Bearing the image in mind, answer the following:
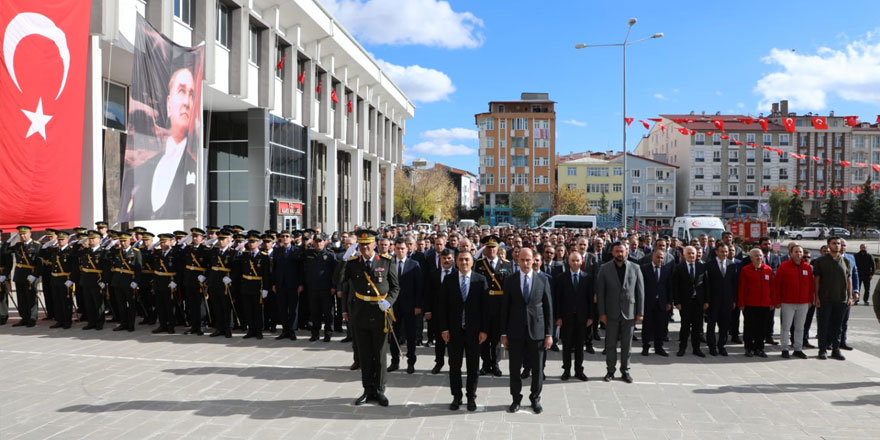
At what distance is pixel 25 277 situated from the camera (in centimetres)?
1101

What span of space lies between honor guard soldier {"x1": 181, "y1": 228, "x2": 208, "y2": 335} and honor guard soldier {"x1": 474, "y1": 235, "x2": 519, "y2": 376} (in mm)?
5531

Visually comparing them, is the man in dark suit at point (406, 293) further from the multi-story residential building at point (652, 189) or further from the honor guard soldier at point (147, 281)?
the multi-story residential building at point (652, 189)

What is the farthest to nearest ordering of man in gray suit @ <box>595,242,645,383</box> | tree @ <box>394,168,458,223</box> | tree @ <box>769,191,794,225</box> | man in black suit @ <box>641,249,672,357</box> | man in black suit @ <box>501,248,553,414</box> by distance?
tree @ <box>394,168,458,223</box> → tree @ <box>769,191,794,225</box> → man in black suit @ <box>641,249,672,357</box> → man in gray suit @ <box>595,242,645,383</box> → man in black suit @ <box>501,248,553,414</box>

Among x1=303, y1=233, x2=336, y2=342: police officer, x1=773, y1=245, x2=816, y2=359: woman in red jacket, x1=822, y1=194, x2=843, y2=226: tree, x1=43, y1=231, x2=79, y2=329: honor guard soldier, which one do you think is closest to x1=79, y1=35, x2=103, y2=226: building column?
x1=43, y1=231, x2=79, y2=329: honor guard soldier

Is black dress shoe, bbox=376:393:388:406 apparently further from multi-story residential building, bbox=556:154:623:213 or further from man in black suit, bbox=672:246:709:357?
multi-story residential building, bbox=556:154:623:213

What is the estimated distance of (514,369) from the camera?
6.19m

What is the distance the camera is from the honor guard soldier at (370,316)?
21.2 feet

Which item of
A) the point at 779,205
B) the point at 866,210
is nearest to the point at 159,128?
the point at 779,205

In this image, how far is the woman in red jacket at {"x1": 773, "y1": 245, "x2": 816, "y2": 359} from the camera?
9.45 meters

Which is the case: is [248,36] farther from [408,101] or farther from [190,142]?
[408,101]

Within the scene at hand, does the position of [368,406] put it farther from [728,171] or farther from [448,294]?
[728,171]

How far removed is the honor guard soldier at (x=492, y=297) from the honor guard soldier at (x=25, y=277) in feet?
29.5

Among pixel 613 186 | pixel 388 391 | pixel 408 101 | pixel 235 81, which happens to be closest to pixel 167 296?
pixel 388 391

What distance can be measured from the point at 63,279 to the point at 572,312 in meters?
9.44
